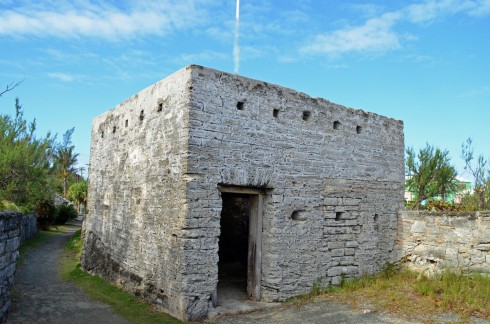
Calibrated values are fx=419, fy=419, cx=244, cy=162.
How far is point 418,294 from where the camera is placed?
25.3 ft

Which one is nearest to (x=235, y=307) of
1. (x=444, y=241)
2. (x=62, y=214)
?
(x=444, y=241)

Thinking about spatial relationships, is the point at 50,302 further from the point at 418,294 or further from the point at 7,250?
the point at 418,294

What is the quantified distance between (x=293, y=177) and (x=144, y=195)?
2.89 metres

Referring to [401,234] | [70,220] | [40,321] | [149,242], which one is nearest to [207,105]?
[149,242]

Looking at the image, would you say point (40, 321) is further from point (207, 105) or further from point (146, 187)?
point (207, 105)

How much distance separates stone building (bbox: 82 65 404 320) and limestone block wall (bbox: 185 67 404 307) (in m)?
0.02

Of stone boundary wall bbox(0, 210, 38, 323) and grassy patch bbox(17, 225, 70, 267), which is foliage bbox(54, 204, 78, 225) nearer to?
grassy patch bbox(17, 225, 70, 267)

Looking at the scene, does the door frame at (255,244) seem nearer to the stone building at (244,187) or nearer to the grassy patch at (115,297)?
the stone building at (244,187)

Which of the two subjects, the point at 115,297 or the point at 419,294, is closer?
the point at 419,294

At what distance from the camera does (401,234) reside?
9.62m

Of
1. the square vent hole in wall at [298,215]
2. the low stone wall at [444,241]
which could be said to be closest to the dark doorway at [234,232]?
the square vent hole in wall at [298,215]

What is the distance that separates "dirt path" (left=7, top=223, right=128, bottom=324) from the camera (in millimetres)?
6992

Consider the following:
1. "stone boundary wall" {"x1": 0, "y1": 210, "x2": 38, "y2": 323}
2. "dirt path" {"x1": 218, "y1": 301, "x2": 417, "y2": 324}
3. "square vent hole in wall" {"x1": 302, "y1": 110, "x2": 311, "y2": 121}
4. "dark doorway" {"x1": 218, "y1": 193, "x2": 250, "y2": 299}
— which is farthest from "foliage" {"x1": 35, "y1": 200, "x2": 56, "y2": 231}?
"dirt path" {"x1": 218, "y1": 301, "x2": 417, "y2": 324}

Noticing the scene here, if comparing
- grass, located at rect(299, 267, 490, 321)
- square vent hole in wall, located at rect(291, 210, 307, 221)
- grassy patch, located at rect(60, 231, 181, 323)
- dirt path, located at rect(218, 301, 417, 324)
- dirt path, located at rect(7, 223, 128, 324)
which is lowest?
dirt path, located at rect(7, 223, 128, 324)
